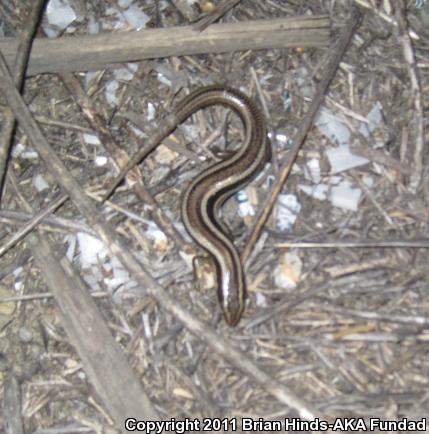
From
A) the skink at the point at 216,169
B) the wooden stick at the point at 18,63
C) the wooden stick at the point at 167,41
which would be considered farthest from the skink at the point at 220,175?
the wooden stick at the point at 18,63

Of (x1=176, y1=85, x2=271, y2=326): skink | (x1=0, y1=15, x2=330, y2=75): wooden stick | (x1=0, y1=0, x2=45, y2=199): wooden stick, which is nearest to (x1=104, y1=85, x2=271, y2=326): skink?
(x1=176, y1=85, x2=271, y2=326): skink

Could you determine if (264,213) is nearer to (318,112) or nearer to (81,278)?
(318,112)

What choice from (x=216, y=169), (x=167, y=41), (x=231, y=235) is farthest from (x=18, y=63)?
(x=231, y=235)

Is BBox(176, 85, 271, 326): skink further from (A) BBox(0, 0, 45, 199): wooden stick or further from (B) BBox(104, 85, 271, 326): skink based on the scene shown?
(A) BBox(0, 0, 45, 199): wooden stick

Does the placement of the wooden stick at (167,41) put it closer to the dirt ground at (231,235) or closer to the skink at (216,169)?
the dirt ground at (231,235)

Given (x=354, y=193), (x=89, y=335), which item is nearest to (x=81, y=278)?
(x=89, y=335)

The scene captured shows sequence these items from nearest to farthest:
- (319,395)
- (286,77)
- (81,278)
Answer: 1. (319,395)
2. (81,278)
3. (286,77)
